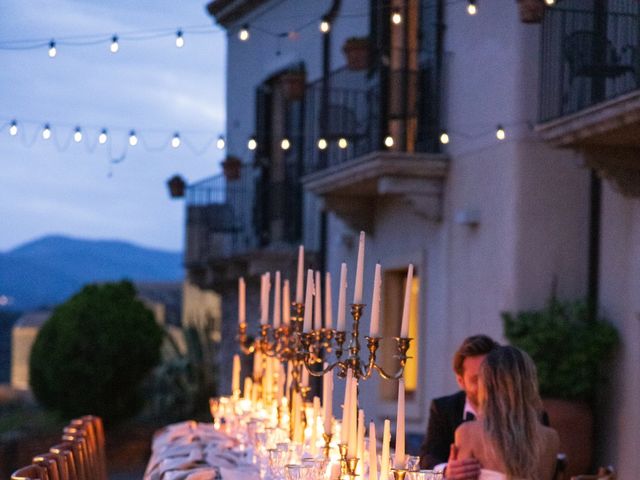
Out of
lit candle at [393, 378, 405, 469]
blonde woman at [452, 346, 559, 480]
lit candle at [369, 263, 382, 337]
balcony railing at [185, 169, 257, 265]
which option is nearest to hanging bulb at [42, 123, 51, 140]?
balcony railing at [185, 169, 257, 265]

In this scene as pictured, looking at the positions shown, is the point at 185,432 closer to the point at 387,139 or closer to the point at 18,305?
the point at 387,139

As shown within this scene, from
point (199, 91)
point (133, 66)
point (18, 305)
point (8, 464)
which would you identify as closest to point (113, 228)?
point (18, 305)

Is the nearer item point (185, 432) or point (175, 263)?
point (185, 432)

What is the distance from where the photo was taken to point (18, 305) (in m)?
42.2

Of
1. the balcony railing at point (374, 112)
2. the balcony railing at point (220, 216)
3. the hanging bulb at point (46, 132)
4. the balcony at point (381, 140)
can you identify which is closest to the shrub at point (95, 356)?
the balcony railing at point (220, 216)

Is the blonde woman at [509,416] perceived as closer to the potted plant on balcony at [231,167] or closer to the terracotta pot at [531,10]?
the terracotta pot at [531,10]

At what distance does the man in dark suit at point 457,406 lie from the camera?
6.28 m

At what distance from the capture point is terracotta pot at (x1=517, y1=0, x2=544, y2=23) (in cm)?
977

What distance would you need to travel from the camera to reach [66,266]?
4978 cm

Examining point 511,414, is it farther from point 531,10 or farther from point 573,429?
point 573,429

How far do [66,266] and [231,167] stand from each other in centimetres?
3339

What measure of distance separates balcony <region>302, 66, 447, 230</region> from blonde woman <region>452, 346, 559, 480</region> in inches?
294

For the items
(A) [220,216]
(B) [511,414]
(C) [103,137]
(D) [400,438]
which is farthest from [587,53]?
(A) [220,216]

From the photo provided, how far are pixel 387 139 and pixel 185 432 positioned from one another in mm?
4565
